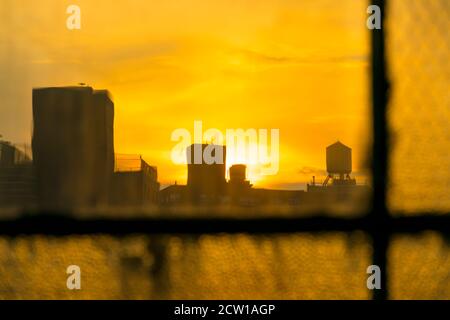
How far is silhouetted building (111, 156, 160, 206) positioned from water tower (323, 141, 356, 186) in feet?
0.95

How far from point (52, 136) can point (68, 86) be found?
Answer: 0.30ft

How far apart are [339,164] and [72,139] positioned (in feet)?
1.51

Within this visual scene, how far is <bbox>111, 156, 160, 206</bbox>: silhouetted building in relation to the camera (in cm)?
101

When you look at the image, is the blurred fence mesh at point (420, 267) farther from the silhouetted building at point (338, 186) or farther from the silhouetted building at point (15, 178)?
the silhouetted building at point (15, 178)

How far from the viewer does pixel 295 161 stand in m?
1.03

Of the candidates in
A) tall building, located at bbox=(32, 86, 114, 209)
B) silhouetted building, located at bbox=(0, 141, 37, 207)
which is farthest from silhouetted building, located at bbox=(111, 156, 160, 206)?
silhouetted building, located at bbox=(0, 141, 37, 207)

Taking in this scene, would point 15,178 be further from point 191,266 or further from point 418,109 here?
point 418,109

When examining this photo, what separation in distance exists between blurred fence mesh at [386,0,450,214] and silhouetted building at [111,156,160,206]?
40 centimetres

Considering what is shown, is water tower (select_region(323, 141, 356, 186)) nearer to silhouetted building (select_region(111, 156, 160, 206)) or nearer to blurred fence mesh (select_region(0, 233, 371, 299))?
blurred fence mesh (select_region(0, 233, 371, 299))

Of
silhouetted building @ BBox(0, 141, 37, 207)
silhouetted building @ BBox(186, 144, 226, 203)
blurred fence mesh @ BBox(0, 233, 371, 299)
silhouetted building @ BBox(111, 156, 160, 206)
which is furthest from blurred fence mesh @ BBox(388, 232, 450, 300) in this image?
silhouetted building @ BBox(0, 141, 37, 207)

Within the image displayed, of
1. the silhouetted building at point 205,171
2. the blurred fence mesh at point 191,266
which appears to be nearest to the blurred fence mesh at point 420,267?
the blurred fence mesh at point 191,266

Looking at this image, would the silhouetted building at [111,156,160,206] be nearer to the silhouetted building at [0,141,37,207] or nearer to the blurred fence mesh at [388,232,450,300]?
the silhouetted building at [0,141,37,207]

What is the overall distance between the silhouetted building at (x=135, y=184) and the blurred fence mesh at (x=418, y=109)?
399 mm

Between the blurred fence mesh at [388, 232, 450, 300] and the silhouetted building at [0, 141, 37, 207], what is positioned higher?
the silhouetted building at [0, 141, 37, 207]
